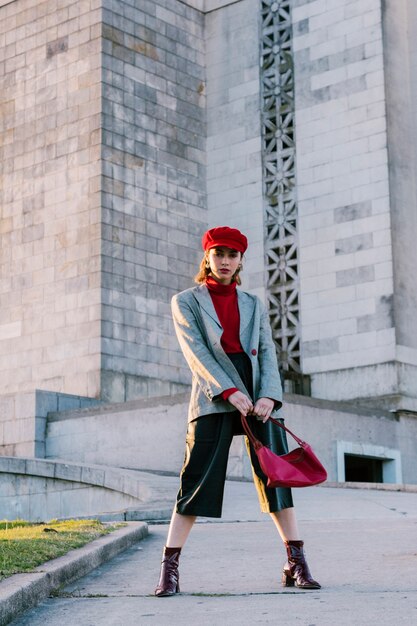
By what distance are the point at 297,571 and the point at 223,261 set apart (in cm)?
171

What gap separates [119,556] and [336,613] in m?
3.09

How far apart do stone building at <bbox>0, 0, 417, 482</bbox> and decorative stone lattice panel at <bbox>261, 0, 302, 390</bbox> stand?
0.15 feet

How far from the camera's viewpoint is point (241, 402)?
580 centimetres

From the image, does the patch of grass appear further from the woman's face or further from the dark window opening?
the dark window opening

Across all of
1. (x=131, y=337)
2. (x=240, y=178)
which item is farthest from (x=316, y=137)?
(x=131, y=337)

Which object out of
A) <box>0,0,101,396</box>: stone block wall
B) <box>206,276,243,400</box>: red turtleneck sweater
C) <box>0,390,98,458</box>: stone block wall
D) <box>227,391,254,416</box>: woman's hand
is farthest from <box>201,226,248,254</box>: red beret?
<box>0,0,101,396</box>: stone block wall

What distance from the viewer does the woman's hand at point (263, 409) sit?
5.83m

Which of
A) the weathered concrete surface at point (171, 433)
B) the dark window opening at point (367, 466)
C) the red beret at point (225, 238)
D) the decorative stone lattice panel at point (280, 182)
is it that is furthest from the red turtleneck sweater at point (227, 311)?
the decorative stone lattice panel at point (280, 182)

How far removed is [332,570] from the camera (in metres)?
6.51

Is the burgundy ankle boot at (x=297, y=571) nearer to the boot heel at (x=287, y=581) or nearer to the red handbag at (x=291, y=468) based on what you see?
the boot heel at (x=287, y=581)

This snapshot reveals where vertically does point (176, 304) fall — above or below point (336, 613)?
above

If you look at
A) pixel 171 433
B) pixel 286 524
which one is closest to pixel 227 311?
pixel 286 524

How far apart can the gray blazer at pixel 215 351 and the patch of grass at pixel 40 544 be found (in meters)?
1.20

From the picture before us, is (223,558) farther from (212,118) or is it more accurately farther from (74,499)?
(212,118)
